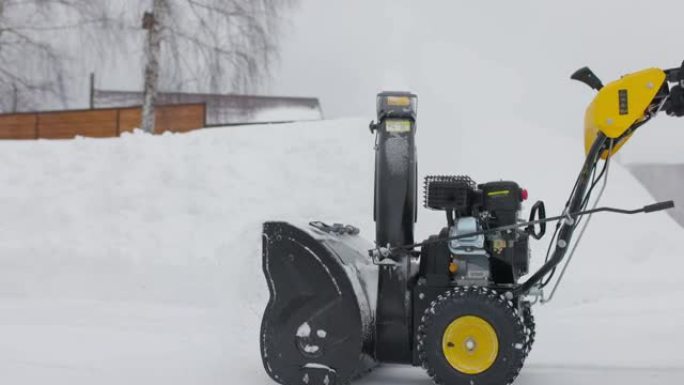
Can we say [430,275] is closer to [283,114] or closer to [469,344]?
[469,344]

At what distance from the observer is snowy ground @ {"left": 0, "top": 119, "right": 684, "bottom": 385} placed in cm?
485

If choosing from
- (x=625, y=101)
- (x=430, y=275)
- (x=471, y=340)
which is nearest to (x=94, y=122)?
(x=430, y=275)

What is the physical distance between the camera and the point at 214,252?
8.56 meters

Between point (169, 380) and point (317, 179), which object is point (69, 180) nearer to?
point (317, 179)

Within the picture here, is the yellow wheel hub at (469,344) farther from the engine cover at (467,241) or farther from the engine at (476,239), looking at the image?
the engine cover at (467,241)

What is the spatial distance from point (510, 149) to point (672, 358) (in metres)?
7.68

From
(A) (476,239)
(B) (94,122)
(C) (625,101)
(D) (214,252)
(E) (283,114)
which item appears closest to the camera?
(C) (625,101)

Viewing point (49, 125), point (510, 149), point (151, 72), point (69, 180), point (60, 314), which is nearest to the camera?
point (60, 314)

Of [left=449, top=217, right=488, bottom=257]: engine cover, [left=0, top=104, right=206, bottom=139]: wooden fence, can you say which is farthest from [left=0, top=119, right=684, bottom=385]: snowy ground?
[left=0, top=104, right=206, bottom=139]: wooden fence

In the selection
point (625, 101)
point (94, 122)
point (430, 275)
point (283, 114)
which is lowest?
point (430, 275)

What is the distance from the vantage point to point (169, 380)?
4.27 metres

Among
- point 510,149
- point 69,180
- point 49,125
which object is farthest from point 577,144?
point 49,125

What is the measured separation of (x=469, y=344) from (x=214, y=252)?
5.16 meters

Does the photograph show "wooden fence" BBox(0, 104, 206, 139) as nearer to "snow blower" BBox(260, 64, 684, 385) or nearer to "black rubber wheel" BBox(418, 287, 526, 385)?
"snow blower" BBox(260, 64, 684, 385)
